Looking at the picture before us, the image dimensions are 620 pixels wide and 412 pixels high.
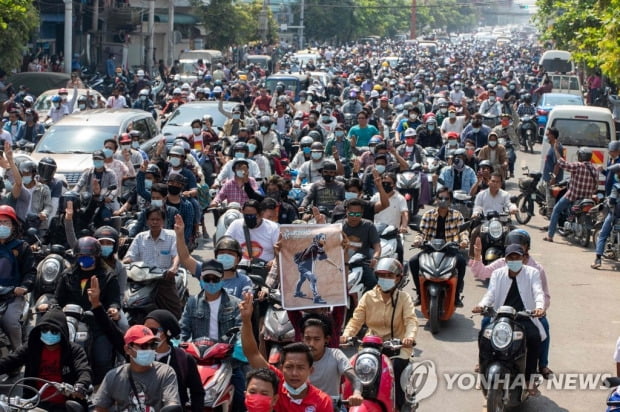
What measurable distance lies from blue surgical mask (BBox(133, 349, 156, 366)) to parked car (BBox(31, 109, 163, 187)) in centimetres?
1129

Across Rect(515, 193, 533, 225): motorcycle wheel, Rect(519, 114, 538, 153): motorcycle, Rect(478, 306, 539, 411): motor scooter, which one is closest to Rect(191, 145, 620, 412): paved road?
Rect(478, 306, 539, 411): motor scooter

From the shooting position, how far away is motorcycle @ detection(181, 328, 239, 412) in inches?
322

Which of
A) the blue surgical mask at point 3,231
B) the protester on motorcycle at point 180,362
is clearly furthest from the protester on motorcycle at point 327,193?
the protester on motorcycle at point 180,362

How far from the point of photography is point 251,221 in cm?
1221

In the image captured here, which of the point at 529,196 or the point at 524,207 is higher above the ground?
the point at 529,196

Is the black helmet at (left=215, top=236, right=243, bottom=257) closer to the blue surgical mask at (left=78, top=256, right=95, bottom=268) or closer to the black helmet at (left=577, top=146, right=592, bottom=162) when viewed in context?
the blue surgical mask at (left=78, top=256, right=95, bottom=268)

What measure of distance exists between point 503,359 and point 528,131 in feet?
80.8

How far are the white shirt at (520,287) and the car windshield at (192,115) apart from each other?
14.8m

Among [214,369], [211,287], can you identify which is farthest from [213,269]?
[214,369]

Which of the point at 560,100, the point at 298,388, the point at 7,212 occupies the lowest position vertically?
the point at 560,100

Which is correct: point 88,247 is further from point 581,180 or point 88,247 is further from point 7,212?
point 581,180

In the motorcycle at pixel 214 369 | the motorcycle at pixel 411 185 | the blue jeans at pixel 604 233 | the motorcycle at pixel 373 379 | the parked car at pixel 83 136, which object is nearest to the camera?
the motorcycle at pixel 373 379

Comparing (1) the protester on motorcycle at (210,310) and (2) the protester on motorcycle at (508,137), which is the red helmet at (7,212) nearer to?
(1) the protester on motorcycle at (210,310)

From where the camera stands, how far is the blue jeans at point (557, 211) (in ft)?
63.1
